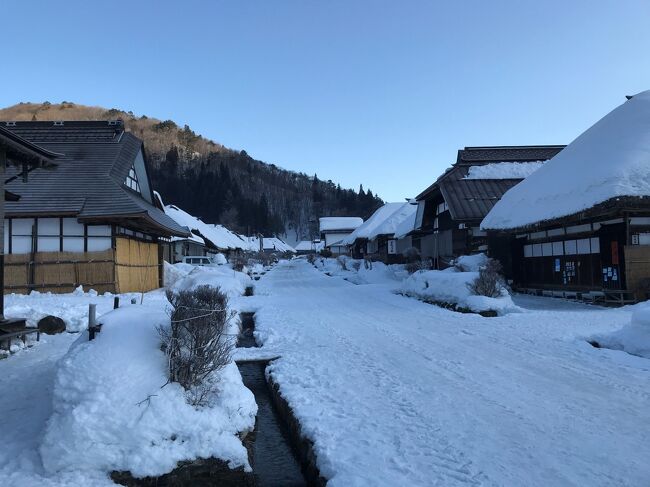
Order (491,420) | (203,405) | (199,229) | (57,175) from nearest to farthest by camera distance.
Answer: (203,405), (491,420), (57,175), (199,229)

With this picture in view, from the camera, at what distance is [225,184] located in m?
99.4

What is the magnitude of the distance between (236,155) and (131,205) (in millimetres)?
128531

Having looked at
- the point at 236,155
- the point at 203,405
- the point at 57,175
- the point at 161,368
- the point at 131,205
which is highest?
the point at 236,155

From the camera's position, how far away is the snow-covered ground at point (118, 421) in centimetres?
393

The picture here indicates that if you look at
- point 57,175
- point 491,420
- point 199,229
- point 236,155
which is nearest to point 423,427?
point 491,420

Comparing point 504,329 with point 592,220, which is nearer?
point 504,329

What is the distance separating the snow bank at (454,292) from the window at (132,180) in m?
13.2

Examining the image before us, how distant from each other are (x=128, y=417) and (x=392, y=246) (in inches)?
1522

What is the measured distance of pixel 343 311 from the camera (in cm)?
1407

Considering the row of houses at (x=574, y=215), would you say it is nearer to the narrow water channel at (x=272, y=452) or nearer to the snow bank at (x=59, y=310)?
the narrow water channel at (x=272, y=452)

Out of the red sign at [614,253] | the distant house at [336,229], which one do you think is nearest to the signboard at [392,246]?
the red sign at [614,253]

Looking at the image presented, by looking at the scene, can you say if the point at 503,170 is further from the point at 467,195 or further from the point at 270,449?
the point at 270,449

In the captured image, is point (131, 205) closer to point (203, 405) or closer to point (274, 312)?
point (274, 312)

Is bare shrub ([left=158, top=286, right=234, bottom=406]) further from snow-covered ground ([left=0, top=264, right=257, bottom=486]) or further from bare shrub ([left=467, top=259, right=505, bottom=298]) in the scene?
bare shrub ([left=467, top=259, right=505, bottom=298])
